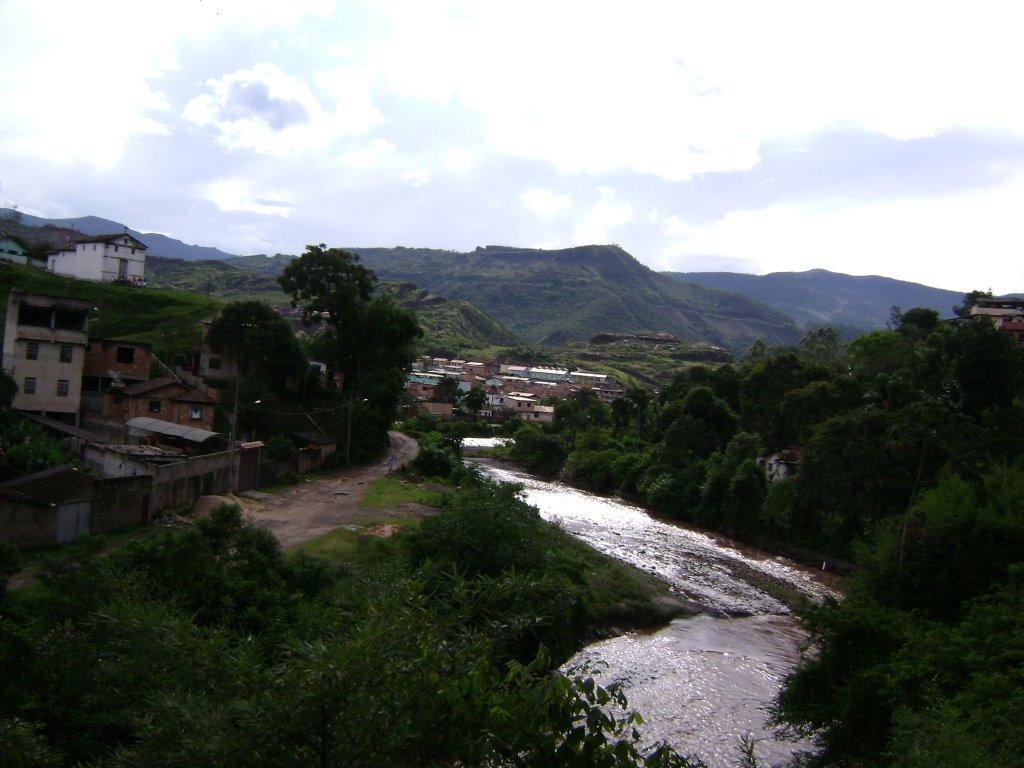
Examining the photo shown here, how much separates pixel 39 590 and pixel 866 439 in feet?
108

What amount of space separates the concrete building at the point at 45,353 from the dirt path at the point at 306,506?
10278mm

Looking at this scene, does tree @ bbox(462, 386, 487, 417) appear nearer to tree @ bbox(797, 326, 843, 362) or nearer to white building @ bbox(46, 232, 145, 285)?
tree @ bbox(797, 326, 843, 362)

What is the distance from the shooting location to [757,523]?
1582 inches

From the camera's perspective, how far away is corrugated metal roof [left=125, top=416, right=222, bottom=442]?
3203cm

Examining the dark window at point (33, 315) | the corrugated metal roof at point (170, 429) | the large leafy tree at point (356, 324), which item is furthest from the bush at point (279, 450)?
the dark window at point (33, 315)

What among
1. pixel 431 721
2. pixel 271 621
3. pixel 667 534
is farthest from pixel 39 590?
pixel 667 534

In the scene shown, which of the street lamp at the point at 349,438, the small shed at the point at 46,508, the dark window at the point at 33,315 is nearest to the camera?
the small shed at the point at 46,508

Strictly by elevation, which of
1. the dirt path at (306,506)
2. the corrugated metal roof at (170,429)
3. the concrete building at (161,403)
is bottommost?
the dirt path at (306,506)

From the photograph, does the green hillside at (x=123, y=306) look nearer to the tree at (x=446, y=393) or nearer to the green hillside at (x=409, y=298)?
the tree at (x=446, y=393)

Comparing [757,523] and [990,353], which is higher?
[990,353]

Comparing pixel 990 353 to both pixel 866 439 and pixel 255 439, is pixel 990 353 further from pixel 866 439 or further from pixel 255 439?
pixel 255 439

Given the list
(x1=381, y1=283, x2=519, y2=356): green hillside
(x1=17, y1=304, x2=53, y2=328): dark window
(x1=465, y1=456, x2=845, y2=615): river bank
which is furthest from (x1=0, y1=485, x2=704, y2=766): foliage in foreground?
(x1=381, y1=283, x2=519, y2=356): green hillside

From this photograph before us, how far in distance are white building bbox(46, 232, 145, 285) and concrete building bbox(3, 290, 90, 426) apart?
27880 millimetres

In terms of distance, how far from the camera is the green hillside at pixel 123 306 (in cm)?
4944
